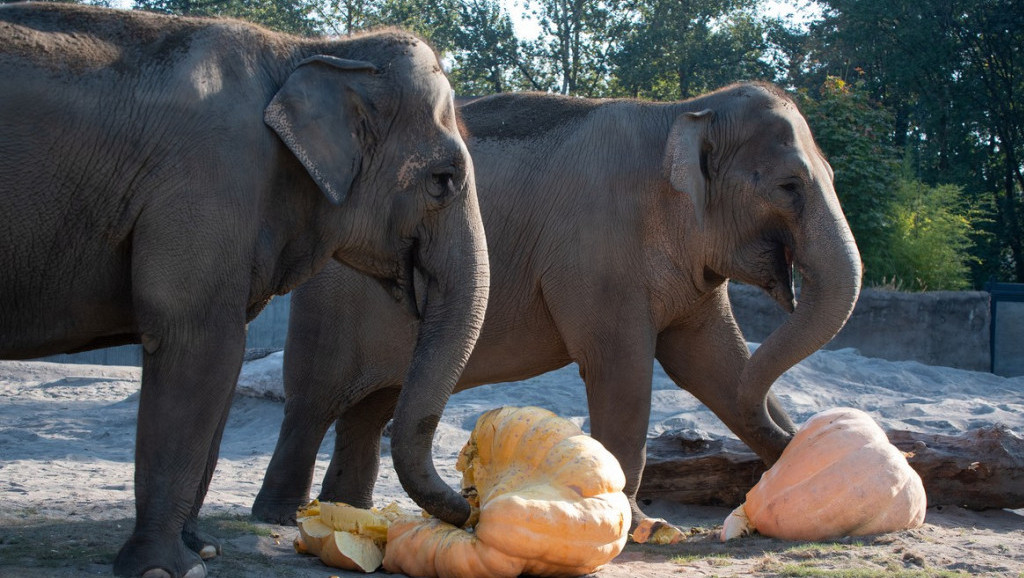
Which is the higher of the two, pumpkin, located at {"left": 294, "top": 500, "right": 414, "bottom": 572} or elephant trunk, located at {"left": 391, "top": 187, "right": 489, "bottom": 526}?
elephant trunk, located at {"left": 391, "top": 187, "right": 489, "bottom": 526}

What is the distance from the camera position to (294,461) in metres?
5.75

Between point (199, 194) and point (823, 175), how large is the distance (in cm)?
314

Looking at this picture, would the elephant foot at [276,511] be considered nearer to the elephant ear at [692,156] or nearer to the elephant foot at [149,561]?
the elephant foot at [149,561]

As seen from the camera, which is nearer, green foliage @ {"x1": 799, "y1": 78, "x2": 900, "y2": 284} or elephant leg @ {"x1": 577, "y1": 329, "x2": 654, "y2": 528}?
elephant leg @ {"x1": 577, "y1": 329, "x2": 654, "y2": 528}

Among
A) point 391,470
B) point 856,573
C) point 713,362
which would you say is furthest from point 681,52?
point 856,573

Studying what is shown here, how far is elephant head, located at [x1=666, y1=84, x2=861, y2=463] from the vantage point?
5.29 m

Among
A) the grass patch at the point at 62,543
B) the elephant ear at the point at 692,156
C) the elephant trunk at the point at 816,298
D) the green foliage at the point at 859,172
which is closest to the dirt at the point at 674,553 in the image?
the grass patch at the point at 62,543

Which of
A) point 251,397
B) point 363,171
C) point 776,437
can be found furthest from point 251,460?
point 363,171

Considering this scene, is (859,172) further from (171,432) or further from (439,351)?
(171,432)

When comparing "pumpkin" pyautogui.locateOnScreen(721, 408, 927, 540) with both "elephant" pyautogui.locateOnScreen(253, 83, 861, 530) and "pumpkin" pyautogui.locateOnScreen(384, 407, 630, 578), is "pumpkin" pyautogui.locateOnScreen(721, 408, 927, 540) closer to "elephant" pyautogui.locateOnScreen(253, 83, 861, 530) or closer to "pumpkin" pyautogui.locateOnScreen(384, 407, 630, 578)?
"elephant" pyautogui.locateOnScreen(253, 83, 861, 530)

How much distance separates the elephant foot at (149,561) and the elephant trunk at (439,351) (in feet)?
2.57

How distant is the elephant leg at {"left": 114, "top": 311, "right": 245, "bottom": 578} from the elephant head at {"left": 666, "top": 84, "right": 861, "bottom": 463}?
8.69 feet

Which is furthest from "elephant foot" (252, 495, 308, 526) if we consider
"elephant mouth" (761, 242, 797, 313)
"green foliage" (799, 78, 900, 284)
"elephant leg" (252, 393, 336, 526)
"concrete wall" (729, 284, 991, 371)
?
"green foliage" (799, 78, 900, 284)

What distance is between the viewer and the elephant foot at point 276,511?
569cm
